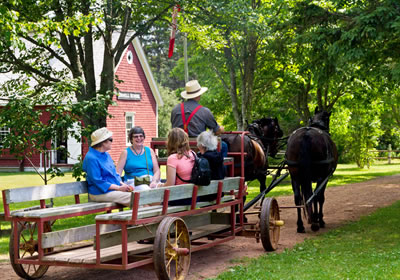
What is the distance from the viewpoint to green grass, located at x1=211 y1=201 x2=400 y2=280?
24.3 feet

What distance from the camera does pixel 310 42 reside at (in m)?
11.9

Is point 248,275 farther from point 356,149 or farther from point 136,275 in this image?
point 356,149

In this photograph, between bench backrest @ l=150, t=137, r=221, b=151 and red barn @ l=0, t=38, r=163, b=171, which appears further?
red barn @ l=0, t=38, r=163, b=171

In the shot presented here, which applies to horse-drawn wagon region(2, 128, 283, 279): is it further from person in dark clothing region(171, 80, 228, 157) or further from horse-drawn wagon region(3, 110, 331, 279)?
person in dark clothing region(171, 80, 228, 157)

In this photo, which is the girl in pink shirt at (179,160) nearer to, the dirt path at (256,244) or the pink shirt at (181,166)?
the pink shirt at (181,166)

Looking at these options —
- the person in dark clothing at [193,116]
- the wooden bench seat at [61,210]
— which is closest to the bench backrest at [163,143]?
the person in dark clothing at [193,116]

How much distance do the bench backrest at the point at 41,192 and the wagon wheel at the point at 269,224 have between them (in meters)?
2.63

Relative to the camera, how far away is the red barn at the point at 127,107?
3153 centimetres

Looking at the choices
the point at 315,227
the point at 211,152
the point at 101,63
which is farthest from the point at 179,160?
the point at 101,63

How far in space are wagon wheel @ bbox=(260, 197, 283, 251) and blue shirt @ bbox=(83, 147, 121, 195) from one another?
2.34 metres

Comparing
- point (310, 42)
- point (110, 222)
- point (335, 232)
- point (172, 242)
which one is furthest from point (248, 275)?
point (310, 42)

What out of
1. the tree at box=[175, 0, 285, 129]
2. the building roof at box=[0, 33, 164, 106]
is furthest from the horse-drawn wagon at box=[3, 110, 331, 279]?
the building roof at box=[0, 33, 164, 106]

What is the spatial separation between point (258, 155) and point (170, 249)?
6.29m

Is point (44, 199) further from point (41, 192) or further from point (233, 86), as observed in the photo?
point (233, 86)
